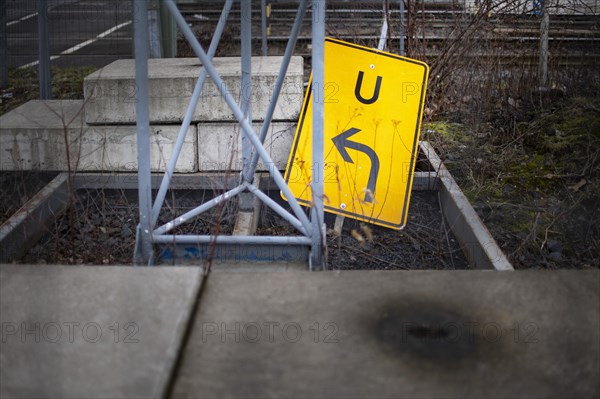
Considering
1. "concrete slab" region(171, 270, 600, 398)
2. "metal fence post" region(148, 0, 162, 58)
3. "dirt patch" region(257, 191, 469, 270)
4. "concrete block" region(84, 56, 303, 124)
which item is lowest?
"dirt patch" region(257, 191, 469, 270)

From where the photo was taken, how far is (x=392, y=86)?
5.27 m

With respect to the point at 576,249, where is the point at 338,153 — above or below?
above

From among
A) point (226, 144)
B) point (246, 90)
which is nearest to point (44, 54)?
point (226, 144)

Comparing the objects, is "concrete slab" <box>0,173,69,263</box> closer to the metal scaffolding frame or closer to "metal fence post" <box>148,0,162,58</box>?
the metal scaffolding frame

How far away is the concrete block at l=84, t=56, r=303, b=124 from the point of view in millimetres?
6031

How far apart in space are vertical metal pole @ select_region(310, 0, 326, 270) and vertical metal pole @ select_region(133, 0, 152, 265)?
2.75 feet

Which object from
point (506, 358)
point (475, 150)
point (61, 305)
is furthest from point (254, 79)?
point (506, 358)

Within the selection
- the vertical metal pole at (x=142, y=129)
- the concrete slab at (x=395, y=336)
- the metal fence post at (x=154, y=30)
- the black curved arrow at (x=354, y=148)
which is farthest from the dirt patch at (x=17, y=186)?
the metal fence post at (x=154, y=30)

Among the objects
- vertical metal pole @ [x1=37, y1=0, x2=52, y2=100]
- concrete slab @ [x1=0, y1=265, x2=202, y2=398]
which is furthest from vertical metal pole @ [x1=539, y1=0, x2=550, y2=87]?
concrete slab @ [x1=0, y1=265, x2=202, y2=398]

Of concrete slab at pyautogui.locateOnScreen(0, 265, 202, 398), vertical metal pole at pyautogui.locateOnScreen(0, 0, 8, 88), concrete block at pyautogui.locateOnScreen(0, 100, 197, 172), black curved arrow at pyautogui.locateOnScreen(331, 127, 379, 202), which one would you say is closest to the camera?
concrete slab at pyautogui.locateOnScreen(0, 265, 202, 398)

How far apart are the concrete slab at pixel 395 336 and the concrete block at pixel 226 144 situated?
2.85m

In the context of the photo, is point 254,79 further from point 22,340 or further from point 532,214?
point 22,340

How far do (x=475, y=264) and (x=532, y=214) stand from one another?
39.4 inches
